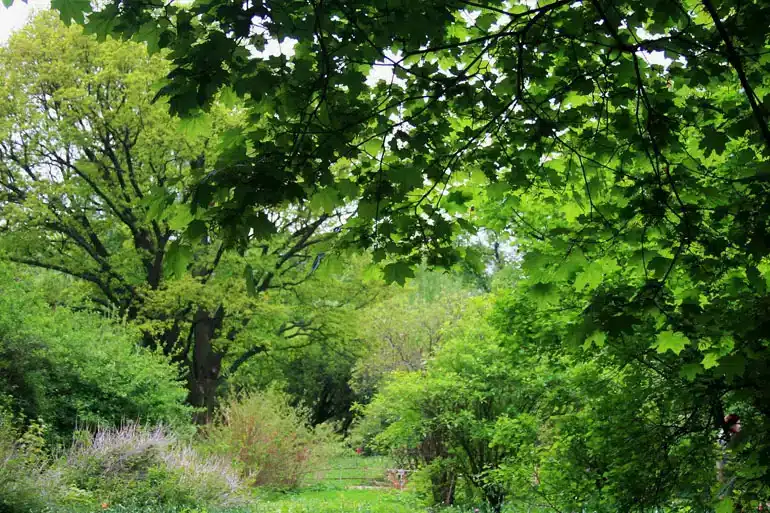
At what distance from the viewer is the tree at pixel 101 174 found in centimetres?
1631

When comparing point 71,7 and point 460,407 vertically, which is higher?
point 71,7

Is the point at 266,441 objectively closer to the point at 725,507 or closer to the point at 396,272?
the point at 396,272

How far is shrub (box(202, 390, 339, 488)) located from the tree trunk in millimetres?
2021

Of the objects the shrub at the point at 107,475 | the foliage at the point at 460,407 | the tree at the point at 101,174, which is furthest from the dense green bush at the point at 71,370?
the foliage at the point at 460,407

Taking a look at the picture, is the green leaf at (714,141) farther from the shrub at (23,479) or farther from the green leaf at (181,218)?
the shrub at (23,479)

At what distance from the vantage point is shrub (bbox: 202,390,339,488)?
1554cm

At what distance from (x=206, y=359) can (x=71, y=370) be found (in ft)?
23.4

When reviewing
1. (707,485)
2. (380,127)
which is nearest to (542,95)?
(380,127)

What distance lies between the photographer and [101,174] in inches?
672

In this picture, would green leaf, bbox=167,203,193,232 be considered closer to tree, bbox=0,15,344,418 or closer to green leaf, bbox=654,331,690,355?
green leaf, bbox=654,331,690,355

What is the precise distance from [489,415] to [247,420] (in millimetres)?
7128

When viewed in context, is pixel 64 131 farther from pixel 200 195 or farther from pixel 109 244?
pixel 200 195

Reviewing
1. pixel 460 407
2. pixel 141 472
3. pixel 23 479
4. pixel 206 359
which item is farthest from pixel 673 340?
pixel 206 359

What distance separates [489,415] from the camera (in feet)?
35.6
